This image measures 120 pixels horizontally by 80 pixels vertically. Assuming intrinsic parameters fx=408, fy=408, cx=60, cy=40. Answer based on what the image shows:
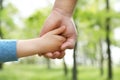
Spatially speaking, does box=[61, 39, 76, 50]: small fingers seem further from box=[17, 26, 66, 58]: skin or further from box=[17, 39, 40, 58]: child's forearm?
box=[17, 39, 40, 58]: child's forearm

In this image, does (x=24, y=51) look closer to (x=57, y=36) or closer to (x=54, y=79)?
(x=57, y=36)

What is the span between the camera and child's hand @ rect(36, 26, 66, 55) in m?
2.00

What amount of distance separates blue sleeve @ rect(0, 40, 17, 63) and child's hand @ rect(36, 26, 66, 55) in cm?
16

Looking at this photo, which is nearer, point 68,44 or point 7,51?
point 7,51

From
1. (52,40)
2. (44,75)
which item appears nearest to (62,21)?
(52,40)

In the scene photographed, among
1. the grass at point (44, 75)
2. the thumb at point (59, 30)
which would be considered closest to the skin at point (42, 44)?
the thumb at point (59, 30)

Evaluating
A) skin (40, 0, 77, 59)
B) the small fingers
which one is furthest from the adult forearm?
the small fingers

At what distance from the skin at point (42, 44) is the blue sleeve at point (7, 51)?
0.13ft

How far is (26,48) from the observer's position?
77.6 inches

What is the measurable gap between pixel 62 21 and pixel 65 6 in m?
0.08

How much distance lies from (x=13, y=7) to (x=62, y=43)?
26984 millimetres

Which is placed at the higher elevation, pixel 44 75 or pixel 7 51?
pixel 7 51

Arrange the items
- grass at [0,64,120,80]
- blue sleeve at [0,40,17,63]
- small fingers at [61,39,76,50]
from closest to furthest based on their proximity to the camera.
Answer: blue sleeve at [0,40,17,63], small fingers at [61,39,76,50], grass at [0,64,120,80]

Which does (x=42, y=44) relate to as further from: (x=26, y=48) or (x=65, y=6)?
(x=65, y=6)
